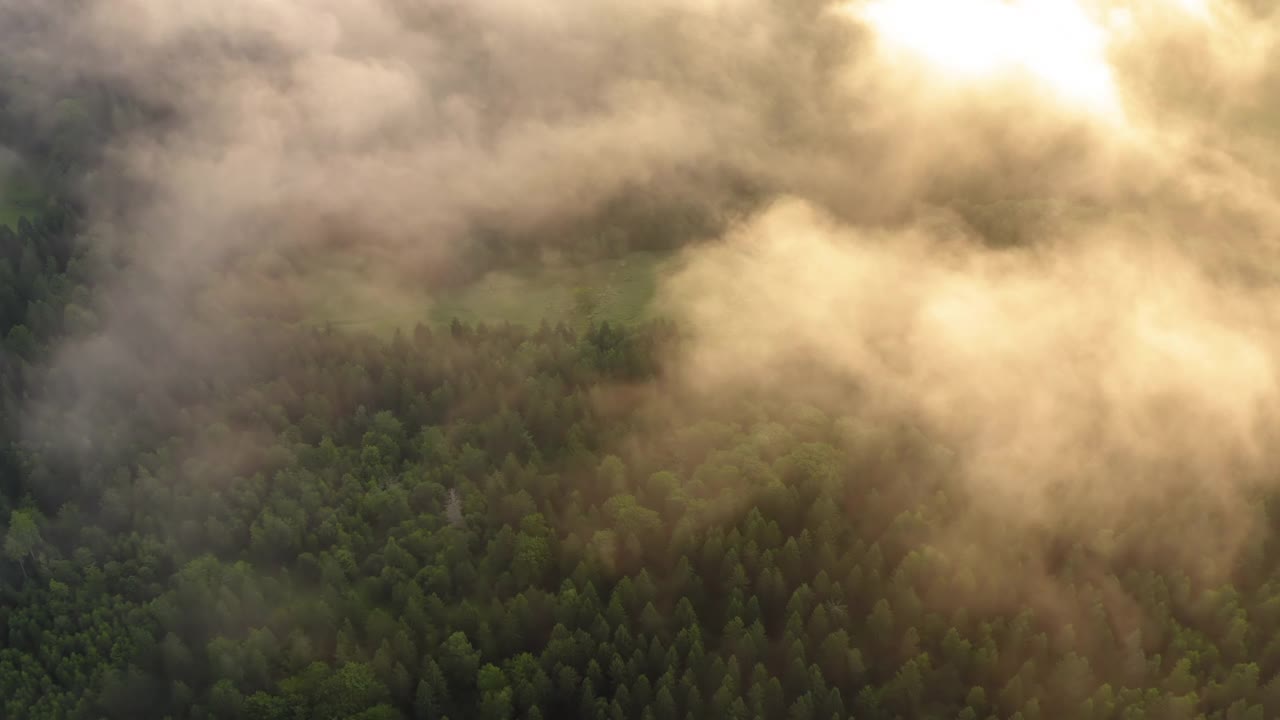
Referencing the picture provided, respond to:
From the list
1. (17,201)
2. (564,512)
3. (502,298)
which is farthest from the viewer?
(17,201)

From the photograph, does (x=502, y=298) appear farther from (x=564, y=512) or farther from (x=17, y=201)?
(x=17, y=201)

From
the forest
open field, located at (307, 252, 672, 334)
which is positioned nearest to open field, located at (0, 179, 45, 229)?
the forest

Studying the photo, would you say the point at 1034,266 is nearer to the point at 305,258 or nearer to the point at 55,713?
the point at 305,258

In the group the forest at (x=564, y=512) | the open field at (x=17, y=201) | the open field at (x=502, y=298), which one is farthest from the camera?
the open field at (x=17, y=201)

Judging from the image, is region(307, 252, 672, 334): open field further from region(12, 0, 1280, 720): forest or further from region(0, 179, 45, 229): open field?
region(0, 179, 45, 229): open field

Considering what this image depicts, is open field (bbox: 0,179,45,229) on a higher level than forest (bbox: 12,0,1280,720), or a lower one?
higher

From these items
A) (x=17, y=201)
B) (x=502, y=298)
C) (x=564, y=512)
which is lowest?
(x=564, y=512)

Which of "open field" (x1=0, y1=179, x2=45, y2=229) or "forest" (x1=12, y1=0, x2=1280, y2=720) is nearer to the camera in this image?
"forest" (x1=12, y1=0, x2=1280, y2=720)

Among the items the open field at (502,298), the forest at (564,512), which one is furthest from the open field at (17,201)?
the open field at (502,298)

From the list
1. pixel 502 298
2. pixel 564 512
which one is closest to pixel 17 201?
pixel 502 298

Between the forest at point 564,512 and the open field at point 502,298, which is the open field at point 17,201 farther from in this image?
the open field at point 502,298

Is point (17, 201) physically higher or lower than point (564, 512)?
higher

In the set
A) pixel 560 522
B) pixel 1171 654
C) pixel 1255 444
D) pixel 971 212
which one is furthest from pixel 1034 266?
pixel 560 522
